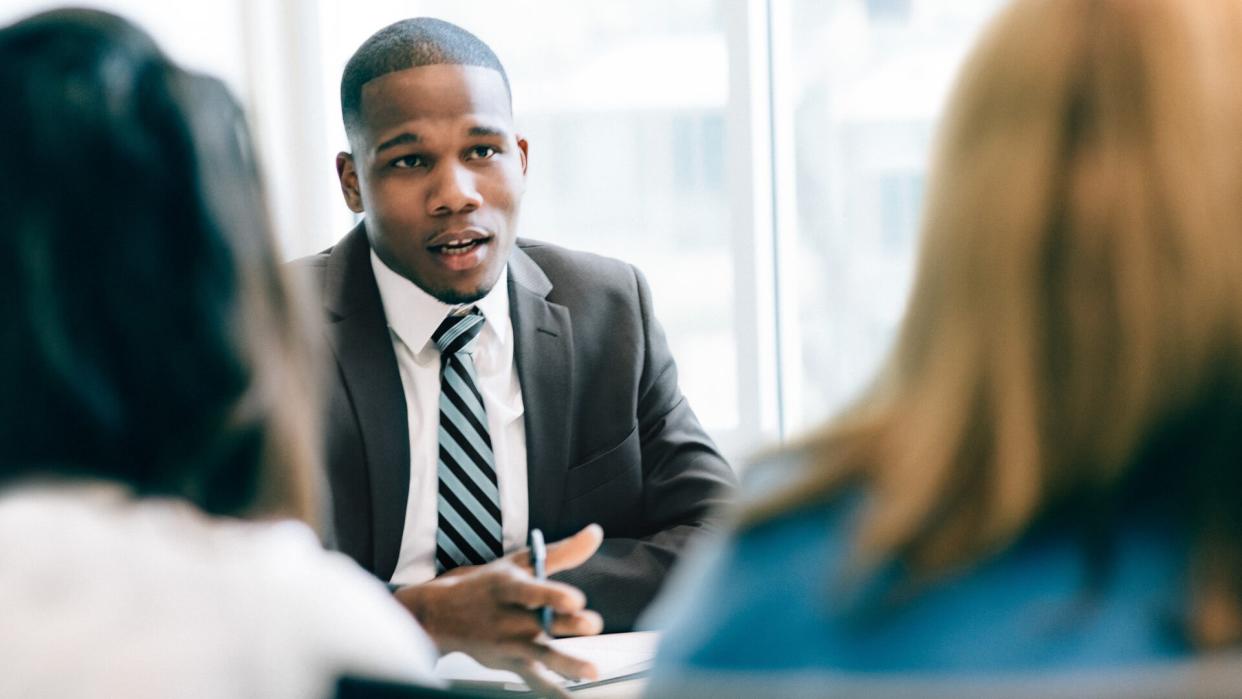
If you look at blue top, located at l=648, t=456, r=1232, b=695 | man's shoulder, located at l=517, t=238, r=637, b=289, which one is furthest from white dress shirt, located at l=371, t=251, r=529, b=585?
blue top, located at l=648, t=456, r=1232, b=695

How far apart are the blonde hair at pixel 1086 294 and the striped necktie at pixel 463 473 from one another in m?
1.34

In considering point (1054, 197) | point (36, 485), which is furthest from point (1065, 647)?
point (36, 485)

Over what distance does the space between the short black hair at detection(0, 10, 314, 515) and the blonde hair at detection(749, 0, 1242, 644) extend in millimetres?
472

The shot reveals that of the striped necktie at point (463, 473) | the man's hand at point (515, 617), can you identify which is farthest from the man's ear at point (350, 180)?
the man's hand at point (515, 617)

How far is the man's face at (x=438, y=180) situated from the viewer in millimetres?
2336

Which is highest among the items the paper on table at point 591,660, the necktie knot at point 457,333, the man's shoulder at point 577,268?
the man's shoulder at point 577,268

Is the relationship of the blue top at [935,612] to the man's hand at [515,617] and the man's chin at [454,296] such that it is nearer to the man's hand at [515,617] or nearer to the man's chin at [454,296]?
the man's hand at [515,617]

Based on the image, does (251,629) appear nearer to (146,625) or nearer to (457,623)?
(146,625)

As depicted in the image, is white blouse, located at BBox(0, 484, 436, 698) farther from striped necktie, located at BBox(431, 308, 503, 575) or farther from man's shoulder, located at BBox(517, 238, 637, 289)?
man's shoulder, located at BBox(517, 238, 637, 289)

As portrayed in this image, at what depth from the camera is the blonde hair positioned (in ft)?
2.87

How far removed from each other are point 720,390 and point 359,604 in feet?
8.95

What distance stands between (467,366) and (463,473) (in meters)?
0.17

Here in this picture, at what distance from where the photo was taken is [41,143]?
1021 millimetres

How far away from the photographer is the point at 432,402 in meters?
2.27
